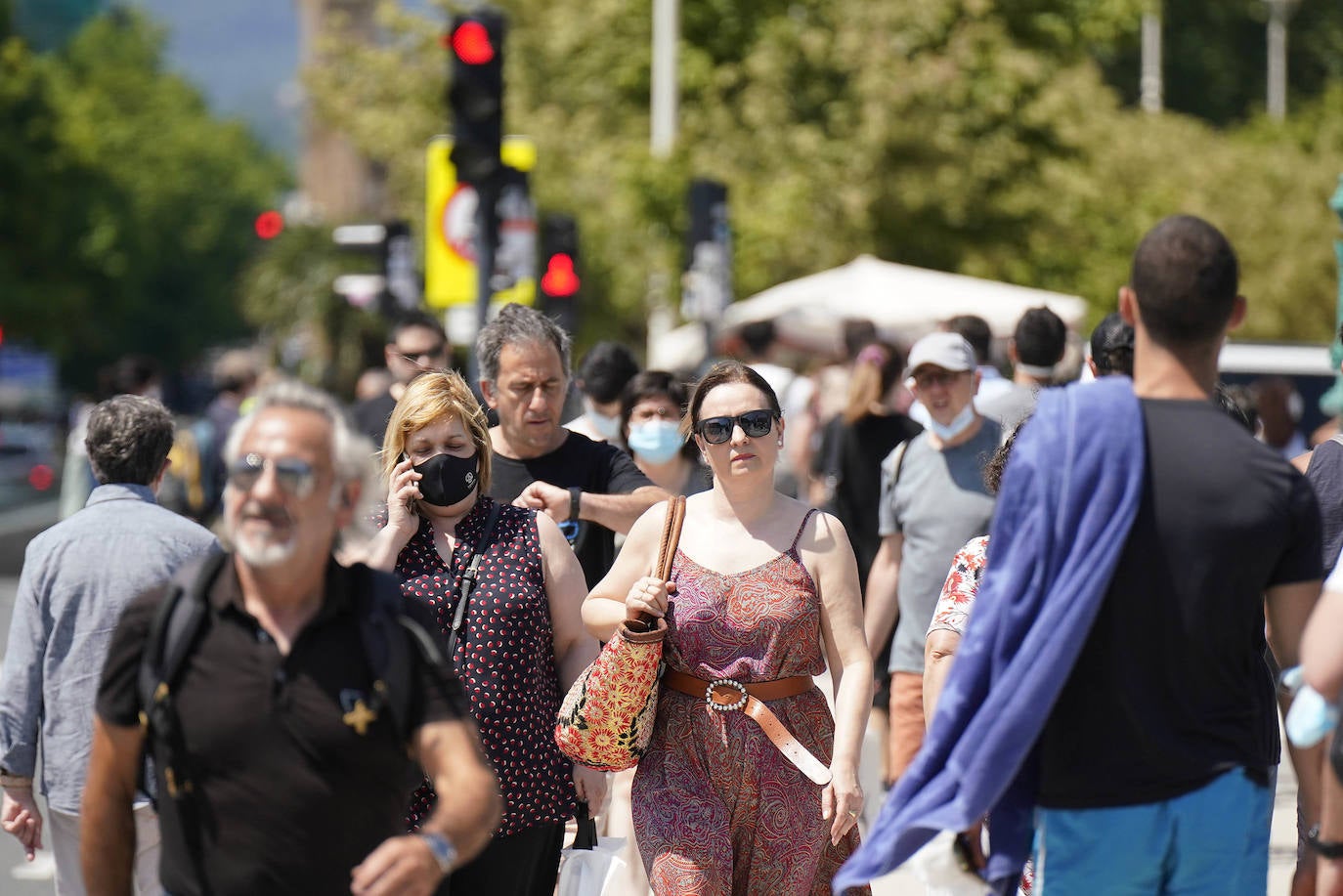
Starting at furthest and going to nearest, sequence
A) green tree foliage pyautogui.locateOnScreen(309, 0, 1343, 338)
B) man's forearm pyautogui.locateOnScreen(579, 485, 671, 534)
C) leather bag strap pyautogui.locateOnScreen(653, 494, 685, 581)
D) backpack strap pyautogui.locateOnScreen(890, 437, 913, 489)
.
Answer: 1. green tree foliage pyautogui.locateOnScreen(309, 0, 1343, 338)
2. backpack strap pyautogui.locateOnScreen(890, 437, 913, 489)
3. man's forearm pyautogui.locateOnScreen(579, 485, 671, 534)
4. leather bag strap pyautogui.locateOnScreen(653, 494, 685, 581)

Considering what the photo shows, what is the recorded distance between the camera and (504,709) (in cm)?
522

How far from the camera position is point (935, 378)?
25.3 ft

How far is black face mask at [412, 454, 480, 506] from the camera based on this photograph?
5.16m

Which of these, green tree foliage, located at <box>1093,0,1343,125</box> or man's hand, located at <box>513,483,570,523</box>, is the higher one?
green tree foliage, located at <box>1093,0,1343,125</box>

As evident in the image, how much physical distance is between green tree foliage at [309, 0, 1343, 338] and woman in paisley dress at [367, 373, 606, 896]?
57.1 ft

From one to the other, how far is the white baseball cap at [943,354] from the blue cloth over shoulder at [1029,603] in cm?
381

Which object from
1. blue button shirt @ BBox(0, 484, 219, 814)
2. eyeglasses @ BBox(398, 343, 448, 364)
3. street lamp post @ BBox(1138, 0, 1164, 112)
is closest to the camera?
blue button shirt @ BBox(0, 484, 219, 814)

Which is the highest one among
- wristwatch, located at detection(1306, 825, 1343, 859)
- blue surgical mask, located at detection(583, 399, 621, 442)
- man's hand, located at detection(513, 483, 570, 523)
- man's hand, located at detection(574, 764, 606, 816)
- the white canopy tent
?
the white canopy tent

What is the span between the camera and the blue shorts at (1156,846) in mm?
3748

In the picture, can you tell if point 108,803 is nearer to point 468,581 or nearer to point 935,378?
point 468,581

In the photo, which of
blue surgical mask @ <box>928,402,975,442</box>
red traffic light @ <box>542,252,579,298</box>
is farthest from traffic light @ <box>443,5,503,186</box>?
red traffic light @ <box>542,252,579,298</box>

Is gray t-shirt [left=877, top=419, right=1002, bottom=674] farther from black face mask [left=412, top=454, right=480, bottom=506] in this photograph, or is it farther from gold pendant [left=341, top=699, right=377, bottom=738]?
gold pendant [left=341, top=699, right=377, bottom=738]

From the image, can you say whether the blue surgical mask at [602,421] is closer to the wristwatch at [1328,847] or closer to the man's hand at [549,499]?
the man's hand at [549,499]

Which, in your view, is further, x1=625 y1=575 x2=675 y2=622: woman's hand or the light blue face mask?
the light blue face mask
